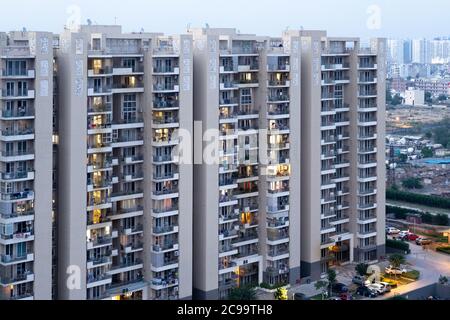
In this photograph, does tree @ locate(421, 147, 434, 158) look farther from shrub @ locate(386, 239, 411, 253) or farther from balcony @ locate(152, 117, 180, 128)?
balcony @ locate(152, 117, 180, 128)

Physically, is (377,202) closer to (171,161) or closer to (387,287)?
(387,287)

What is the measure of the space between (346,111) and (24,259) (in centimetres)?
642

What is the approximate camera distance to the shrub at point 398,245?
13250 mm

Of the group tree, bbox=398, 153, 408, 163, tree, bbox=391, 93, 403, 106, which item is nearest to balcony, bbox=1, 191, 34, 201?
tree, bbox=398, 153, 408, 163

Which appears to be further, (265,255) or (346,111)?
(346,111)

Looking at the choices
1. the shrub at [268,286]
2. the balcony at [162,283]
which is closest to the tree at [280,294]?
the shrub at [268,286]

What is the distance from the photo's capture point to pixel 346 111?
12.5 meters

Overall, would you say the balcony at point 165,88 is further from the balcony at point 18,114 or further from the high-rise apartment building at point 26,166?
the balcony at point 18,114

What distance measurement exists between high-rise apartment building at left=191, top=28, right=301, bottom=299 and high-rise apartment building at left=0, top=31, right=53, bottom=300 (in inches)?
95.3

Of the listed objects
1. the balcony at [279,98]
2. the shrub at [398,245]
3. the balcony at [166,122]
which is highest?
the balcony at [279,98]

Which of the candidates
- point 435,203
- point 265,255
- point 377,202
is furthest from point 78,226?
point 435,203

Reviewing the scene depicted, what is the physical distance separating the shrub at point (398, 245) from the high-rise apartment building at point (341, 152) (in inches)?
23.8

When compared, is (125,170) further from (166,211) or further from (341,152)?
(341,152)

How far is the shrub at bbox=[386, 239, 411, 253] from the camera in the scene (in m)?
13.2
